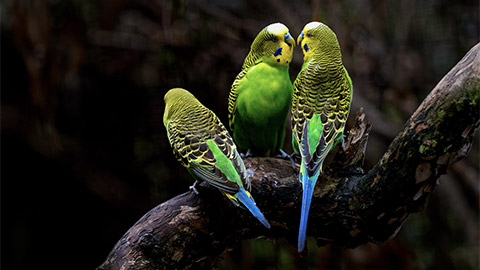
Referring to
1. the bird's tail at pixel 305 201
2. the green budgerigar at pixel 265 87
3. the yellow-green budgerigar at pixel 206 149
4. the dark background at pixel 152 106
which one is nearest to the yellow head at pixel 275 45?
the green budgerigar at pixel 265 87

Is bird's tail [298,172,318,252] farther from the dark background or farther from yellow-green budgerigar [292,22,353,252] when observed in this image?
the dark background

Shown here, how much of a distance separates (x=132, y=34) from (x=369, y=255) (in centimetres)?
280

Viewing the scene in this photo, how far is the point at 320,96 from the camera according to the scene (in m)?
1.98

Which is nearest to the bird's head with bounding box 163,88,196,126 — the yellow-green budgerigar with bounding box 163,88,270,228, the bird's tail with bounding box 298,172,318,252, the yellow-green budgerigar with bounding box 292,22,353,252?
the yellow-green budgerigar with bounding box 163,88,270,228

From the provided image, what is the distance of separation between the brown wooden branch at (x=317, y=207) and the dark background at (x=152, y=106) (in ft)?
6.30

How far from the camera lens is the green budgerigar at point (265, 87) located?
6.89 ft

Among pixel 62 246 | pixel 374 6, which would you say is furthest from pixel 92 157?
pixel 374 6

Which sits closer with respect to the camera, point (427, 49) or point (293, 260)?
point (293, 260)

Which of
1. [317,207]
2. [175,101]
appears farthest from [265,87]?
[317,207]

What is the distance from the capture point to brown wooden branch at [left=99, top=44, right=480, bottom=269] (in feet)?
6.18

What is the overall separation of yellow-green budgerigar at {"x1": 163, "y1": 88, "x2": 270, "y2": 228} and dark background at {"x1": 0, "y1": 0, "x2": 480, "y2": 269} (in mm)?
1936

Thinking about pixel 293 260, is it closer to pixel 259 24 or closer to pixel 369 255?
pixel 369 255

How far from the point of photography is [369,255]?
3.94m

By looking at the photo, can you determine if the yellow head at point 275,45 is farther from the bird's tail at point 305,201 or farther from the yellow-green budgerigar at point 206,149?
the bird's tail at point 305,201
